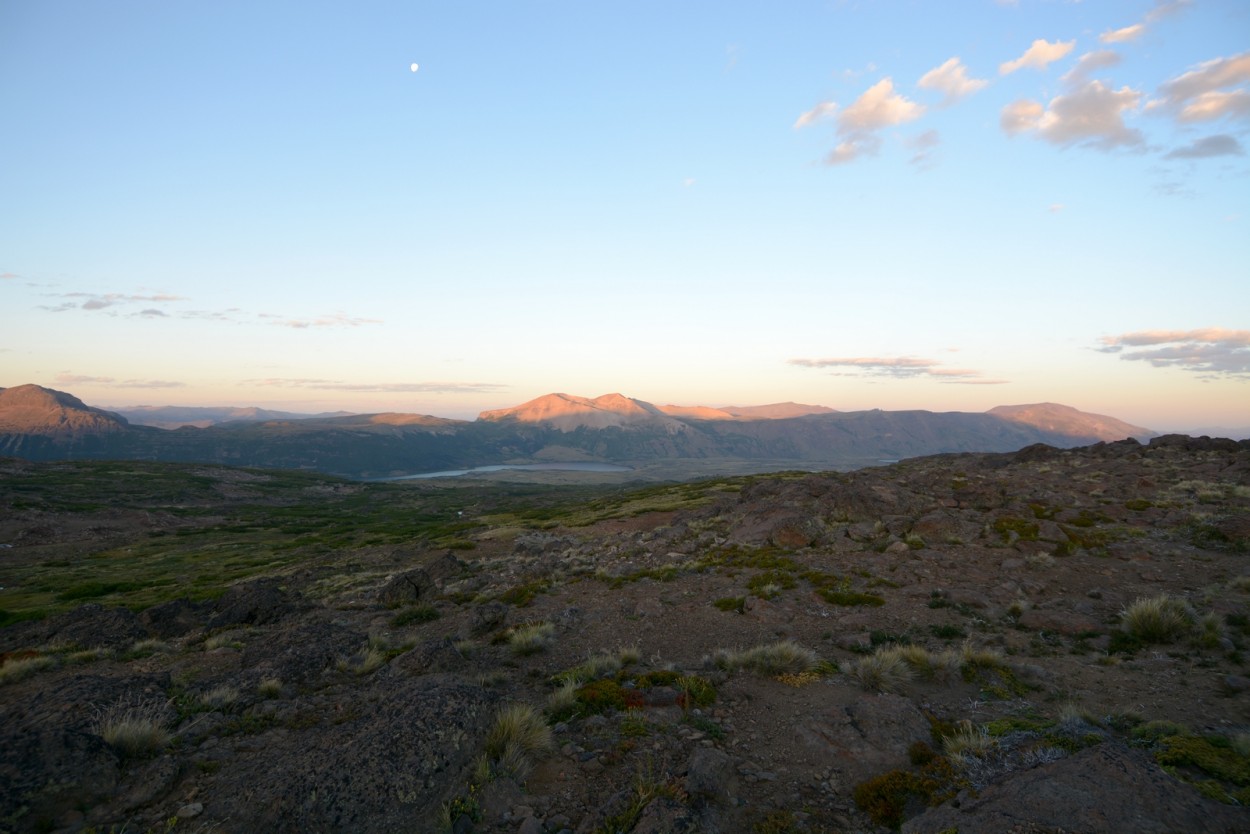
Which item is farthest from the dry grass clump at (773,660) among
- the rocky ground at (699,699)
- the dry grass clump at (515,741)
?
the dry grass clump at (515,741)

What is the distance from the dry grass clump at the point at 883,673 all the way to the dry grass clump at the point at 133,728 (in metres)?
13.3

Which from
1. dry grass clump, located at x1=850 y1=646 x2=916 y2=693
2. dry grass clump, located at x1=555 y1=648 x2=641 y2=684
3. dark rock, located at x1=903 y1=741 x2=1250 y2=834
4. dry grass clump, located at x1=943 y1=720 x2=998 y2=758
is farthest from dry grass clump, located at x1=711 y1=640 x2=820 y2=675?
dark rock, located at x1=903 y1=741 x2=1250 y2=834

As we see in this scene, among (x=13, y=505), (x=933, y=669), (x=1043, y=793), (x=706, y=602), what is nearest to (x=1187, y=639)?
(x=933, y=669)

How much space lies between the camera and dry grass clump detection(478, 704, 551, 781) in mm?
8289

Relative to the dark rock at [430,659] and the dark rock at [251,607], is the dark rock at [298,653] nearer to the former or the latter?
the dark rock at [430,659]

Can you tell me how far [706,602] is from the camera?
1978 cm

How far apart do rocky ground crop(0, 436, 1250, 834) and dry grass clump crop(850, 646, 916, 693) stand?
0.07m

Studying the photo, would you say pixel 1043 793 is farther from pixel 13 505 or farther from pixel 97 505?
pixel 97 505

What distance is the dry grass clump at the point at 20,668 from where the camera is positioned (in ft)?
48.1

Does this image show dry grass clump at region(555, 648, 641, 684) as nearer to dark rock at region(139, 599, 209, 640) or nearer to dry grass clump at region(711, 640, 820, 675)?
dry grass clump at region(711, 640, 820, 675)

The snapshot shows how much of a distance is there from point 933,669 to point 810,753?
4.82 meters

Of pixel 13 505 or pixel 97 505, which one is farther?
pixel 97 505

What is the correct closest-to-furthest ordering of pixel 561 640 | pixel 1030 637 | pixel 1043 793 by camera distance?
pixel 1043 793 → pixel 1030 637 → pixel 561 640

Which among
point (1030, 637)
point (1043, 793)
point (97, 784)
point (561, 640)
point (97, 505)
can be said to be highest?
point (1043, 793)
